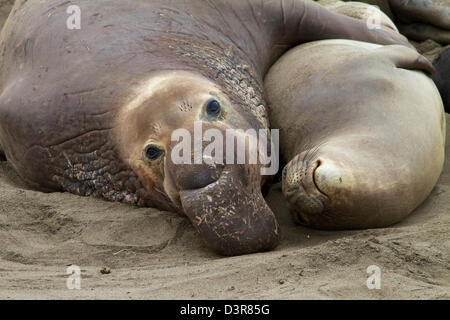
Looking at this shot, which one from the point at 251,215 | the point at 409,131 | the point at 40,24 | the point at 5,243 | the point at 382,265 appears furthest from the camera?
the point at 40,24

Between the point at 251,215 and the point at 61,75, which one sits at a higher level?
the point at 61,75

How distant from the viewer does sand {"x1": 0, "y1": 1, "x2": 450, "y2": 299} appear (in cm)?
378

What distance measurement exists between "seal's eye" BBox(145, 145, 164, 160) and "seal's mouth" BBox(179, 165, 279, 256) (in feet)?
0.97

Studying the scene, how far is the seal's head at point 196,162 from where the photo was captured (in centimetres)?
430

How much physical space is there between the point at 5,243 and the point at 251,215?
1.37 meters

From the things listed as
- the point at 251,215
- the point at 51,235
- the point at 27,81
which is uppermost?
the point at 27,81

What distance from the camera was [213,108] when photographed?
4609 millimetres

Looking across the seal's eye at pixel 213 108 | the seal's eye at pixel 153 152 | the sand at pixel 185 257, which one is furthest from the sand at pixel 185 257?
the seal's eye at pixel 213 108

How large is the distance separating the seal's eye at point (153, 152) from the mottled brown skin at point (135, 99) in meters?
0.03

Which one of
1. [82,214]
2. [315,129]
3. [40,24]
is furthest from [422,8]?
[82,214]

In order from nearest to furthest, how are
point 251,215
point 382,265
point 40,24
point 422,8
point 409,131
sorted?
point 382,265 < point 251,215 < point 409,131 < point 40,24 < point 422,8

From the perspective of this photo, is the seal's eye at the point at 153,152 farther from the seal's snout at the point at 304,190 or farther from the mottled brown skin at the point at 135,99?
the seal's snout at the point at 304,190

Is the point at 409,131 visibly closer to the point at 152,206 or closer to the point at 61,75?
the point at 152,206

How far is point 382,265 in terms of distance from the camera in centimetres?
402
